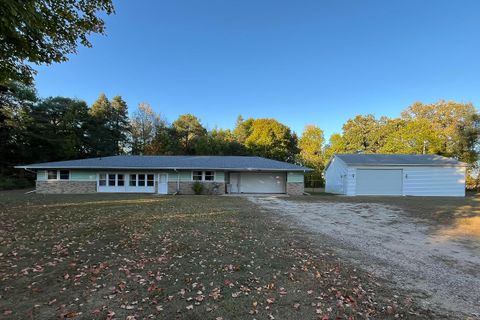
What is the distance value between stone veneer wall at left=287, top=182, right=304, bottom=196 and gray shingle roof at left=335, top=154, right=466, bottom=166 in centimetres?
441

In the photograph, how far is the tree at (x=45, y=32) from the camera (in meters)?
6.63

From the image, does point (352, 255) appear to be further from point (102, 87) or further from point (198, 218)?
point (102, 87)

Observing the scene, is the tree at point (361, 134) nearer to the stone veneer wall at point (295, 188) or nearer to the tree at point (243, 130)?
the tree at point (243, 130)

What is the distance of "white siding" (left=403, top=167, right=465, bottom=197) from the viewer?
23219 millimetres

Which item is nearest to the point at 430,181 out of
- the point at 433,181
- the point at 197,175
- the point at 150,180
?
the point at 433,181

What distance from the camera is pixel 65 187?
73.7 ft

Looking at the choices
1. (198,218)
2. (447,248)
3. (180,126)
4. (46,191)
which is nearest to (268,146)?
(180,126)

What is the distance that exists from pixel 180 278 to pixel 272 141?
126 ft

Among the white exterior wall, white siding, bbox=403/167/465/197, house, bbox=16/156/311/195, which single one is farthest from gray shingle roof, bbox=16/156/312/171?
white siding, bbox=403/167/465/197

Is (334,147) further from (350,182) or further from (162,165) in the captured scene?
(162,165)

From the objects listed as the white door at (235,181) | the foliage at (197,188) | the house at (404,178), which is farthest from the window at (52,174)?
the house at (404,178)

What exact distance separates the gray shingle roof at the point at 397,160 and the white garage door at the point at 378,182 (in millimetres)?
688

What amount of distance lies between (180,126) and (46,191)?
2354cm

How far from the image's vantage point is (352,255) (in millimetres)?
5910
